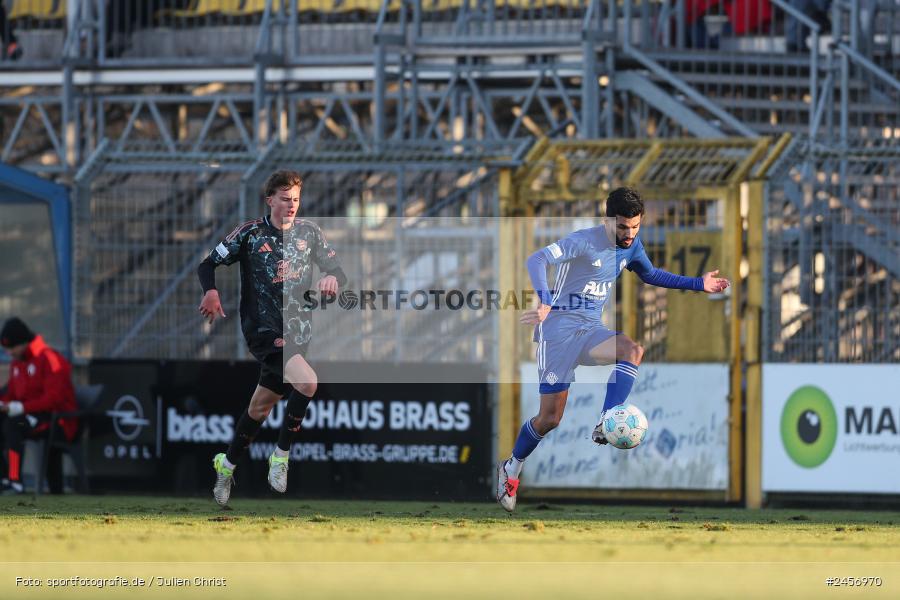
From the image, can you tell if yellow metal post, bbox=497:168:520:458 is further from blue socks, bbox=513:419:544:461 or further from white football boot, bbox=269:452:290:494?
white football boot, bbox=269:452:290:494

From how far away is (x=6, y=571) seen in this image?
8.48m

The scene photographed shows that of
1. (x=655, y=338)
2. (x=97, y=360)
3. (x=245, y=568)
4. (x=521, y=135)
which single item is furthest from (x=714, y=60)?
(x=245, y=568)

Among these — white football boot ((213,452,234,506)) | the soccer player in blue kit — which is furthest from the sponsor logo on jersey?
white football boot ((213,452,234,506))

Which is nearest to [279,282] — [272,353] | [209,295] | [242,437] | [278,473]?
[272,353]

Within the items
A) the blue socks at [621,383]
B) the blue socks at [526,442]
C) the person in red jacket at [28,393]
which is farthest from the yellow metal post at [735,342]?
the person in red jacket at [28,393]

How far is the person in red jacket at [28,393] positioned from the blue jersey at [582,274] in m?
5.51

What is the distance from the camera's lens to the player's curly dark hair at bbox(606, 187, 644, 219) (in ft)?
39.2

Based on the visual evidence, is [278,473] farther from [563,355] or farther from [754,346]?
[754,346]

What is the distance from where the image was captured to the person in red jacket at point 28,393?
16000 mm

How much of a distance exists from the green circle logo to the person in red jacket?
20.6 feet

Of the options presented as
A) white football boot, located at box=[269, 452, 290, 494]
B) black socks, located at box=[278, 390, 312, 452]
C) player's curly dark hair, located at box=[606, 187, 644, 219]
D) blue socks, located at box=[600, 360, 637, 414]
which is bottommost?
white football boot, located at box=[269, 452, 290, 494]

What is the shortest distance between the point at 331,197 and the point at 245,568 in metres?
7.97

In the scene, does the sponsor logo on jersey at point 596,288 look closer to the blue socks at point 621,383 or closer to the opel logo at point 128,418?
the blue socks at point 621,383

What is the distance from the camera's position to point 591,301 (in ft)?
40.4
